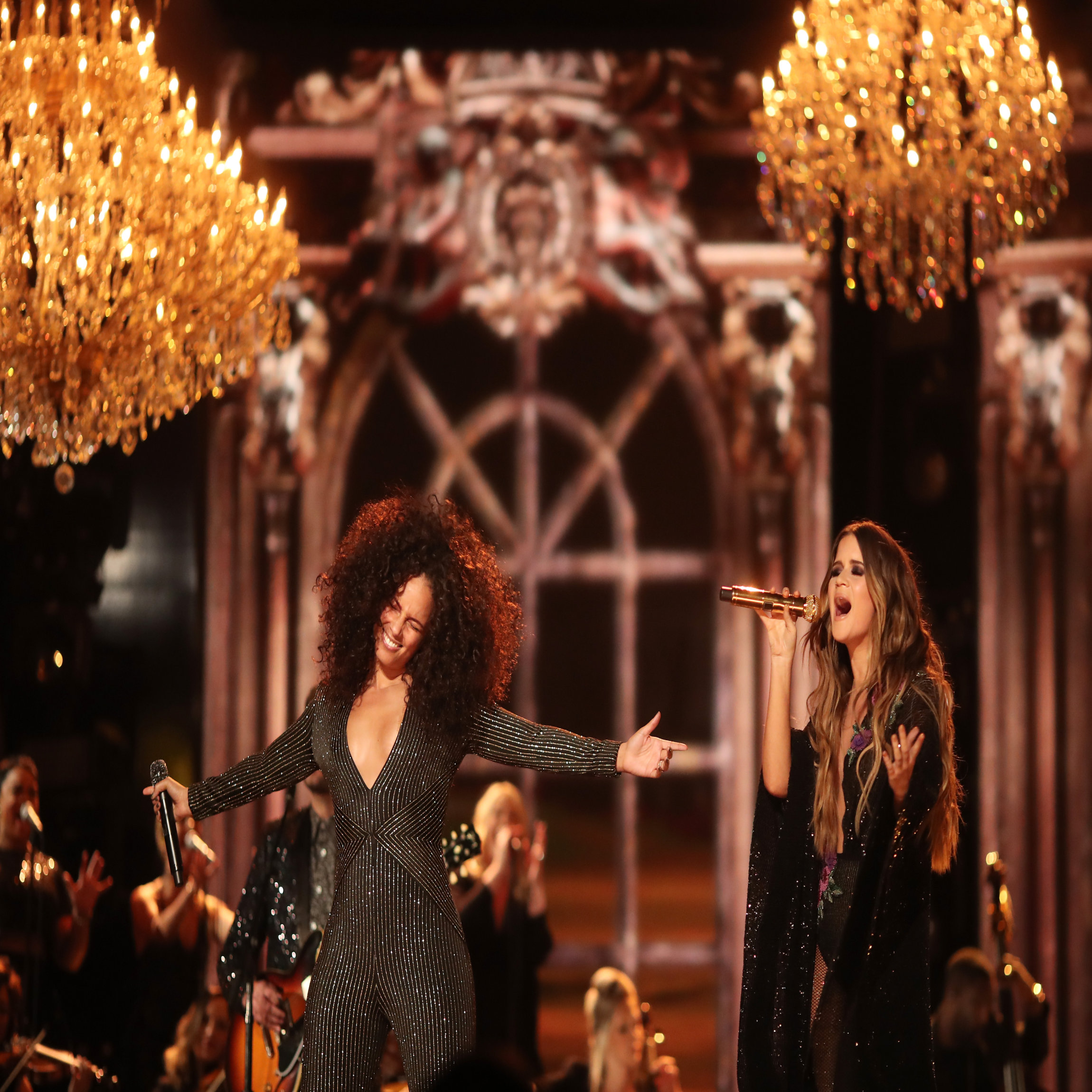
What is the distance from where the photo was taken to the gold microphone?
3318mm

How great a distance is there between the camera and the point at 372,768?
3189 mm

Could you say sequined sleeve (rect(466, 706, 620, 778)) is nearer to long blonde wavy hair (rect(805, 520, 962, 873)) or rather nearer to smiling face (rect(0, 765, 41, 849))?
long blonde wavy hair (rect(805, 520, 962, 873))

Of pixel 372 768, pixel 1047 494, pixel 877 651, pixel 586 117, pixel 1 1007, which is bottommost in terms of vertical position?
pixel 1 1007

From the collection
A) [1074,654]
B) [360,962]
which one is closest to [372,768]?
[360,962]

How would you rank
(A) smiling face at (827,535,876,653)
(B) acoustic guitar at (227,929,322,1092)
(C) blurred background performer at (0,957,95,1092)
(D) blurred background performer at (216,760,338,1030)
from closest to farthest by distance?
(A) smiling face at (827,535,876,653), (B) acoustic guitar at (227,929,322,1092), (D) blurred background performer at (216,760,338,1030), (C) blurred background performer at (0,957,95,1092)

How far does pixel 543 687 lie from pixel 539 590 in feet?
1.28

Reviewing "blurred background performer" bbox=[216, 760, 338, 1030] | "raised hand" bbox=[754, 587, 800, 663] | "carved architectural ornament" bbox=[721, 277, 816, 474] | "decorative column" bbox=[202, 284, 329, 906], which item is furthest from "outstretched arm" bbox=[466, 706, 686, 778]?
"carved architectural ornament" bbox=[721, 277, 816, 474]

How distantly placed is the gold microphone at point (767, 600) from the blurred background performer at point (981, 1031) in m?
2.53

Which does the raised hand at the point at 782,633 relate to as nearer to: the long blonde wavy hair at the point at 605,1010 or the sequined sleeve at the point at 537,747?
the sequined sleeve at the point at 537,747

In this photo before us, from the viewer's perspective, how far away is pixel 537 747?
328 cm

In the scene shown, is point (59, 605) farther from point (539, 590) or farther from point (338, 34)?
point (338, 34)

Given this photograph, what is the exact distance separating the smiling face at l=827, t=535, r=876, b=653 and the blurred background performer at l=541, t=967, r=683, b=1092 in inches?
96.1

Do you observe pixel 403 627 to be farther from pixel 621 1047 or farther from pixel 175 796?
pixel 621 1047

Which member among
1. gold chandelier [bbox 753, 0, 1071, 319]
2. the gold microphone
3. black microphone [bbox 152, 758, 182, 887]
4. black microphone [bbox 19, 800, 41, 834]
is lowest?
black microphone [bbox 19, 800, 41, 834]
